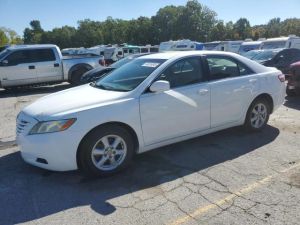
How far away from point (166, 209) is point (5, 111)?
7460mm

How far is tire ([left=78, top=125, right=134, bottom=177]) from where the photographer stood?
430cm

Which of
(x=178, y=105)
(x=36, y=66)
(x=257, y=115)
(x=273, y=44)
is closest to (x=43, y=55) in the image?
(x=36, y=66)

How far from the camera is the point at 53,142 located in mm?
4141

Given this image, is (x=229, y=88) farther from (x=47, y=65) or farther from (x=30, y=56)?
(x=30, y=56)

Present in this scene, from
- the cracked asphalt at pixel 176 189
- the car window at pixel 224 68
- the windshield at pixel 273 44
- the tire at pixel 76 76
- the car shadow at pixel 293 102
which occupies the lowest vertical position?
the car shadow at pixel 293 102

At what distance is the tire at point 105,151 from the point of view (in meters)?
4.30

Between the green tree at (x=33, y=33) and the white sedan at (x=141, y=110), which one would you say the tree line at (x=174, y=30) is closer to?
the green tree at (x=33, y=33)

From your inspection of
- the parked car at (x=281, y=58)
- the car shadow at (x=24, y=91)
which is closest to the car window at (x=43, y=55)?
the car shadow at (x=24, y=91)

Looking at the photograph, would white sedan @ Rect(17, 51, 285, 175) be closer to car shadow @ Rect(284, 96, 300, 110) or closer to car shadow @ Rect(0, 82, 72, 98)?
car shadow @ Rect(284, 96, 300, 110)

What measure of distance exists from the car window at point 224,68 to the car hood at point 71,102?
1.63m

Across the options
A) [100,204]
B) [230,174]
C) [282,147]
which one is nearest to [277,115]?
[282,147]

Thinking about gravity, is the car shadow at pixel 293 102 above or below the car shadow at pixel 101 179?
below

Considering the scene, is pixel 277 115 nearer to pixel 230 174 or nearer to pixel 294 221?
pixel 230 174

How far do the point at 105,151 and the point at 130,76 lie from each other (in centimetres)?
135
